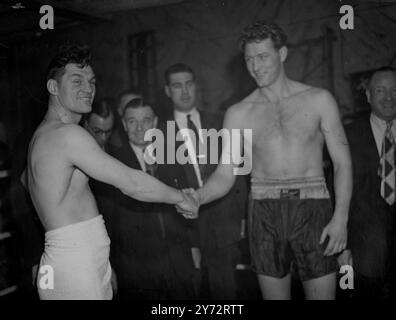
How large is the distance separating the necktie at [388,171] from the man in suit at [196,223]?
74 centimetres

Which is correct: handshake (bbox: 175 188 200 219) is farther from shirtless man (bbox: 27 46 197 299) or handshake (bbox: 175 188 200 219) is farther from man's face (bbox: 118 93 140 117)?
man's face (bbox: 118 93 140 117)

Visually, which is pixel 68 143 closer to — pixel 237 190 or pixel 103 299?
pixel 103 299

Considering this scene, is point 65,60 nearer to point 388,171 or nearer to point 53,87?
point 53,87

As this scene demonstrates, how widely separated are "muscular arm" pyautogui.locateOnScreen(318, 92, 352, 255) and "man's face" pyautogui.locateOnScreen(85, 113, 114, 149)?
47.2 inches

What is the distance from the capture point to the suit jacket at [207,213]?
7.09 feet

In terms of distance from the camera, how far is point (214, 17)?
216 centimetres

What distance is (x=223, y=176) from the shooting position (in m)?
2.15

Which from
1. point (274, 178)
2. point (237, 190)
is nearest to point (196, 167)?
point (237, 190)

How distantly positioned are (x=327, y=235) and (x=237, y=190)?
53 cm

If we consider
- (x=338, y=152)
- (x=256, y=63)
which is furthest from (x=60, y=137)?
(x=338, y=152)

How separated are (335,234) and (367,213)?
223 mm

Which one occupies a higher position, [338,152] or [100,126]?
[100,126]

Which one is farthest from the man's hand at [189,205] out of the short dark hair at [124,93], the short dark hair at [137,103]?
the short dark hair at [124,93]
